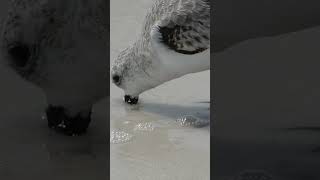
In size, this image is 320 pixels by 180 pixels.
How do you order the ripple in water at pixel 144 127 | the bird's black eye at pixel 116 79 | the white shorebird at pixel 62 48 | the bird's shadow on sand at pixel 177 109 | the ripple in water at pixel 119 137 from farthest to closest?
the bird's black eye at pixel 116 79, the bird's shadow on sand at pixel 177 109, the ripple in water at pixel 144 127, the ripple in water at pixel 119 137, the white shorebird at pixel 62 48

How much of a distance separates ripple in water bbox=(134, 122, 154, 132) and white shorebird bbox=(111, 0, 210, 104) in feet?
0.59

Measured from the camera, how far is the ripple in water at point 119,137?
1.40 meters

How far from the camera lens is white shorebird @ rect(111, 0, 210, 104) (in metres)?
1.43

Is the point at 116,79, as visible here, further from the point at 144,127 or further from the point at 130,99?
the point at 144,127

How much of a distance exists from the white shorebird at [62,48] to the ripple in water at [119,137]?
0.26m

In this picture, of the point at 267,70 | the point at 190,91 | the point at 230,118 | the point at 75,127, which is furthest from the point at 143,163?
the point at 190,91

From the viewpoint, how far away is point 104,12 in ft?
3.60

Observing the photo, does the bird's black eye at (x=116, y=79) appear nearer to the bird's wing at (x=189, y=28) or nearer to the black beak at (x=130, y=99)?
the black beak at (x=130, y=99)

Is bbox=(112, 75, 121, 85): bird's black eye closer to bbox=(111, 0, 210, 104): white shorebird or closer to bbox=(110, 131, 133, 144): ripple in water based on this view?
bbox=(111, 0, 210, 104): white shorebird

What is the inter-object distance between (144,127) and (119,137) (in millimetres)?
142

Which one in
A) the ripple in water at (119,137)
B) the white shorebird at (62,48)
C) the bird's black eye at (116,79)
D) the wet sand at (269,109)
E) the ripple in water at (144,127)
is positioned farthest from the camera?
the bird's black eye at (116,79)

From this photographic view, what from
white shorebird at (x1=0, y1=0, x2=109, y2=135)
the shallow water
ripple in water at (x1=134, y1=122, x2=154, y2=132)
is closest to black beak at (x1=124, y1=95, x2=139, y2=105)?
the shallow water

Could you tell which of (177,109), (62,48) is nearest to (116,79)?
(177,109)

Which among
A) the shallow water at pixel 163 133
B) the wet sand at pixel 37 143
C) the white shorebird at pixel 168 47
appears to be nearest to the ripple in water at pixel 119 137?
the shallow water at pixel 163 133
